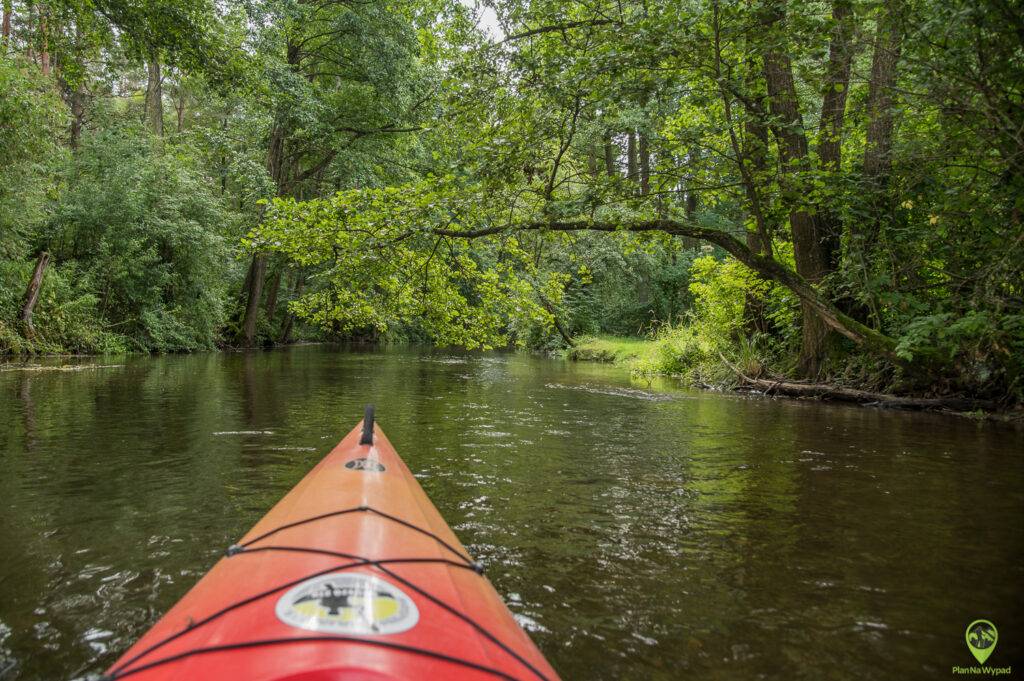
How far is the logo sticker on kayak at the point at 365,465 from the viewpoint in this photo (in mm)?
3402

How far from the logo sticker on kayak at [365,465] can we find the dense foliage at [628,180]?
12.7 ft

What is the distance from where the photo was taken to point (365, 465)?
3436mm

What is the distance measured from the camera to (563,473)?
5.20 meters

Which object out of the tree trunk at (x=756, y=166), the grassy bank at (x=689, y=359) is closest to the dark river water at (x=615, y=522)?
the tree trunk at (x=756, y=166)

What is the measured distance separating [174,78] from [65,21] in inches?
55.8

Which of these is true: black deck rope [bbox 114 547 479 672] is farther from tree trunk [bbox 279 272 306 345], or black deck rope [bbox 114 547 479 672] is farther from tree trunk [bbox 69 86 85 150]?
tree trunk [bbox 279 272 306 345]

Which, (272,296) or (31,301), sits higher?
(272,296)

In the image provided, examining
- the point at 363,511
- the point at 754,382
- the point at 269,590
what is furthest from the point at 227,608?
the point at 754,382

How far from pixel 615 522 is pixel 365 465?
1577mm

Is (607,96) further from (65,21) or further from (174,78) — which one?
(65,21)

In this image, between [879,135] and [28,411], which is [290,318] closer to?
[28,411]

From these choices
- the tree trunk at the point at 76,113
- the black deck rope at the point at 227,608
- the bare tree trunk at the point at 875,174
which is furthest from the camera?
the tree trunk at the point at 76,113

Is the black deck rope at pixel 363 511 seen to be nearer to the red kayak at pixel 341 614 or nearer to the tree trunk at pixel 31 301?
the red kayak at pixel 341 614

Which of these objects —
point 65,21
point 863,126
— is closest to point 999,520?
point 863,126
